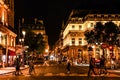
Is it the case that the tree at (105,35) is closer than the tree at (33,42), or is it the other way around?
the tree at (105,35)

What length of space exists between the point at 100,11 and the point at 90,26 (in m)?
7.06

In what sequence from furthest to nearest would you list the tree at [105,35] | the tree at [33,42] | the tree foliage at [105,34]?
the tree at [33,42] → the tree foliage at [105,34] → the tree at [105,35]

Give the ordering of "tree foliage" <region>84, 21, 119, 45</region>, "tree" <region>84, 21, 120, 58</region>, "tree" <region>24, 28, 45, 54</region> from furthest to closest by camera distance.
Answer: "tree" <region>24, 28, 45, 54</region> < "tree foliage" <region>84, 21, 119, 45</region> < "tree" <region>84, 21, 120, 58</region>

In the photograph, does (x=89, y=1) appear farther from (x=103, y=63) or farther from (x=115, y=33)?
(x=103, y=63)

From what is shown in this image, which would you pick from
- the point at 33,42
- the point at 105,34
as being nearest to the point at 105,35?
the point at 105,34

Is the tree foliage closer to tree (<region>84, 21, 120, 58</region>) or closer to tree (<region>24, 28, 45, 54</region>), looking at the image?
tree (<region>84, 21, 120, 58</region>)

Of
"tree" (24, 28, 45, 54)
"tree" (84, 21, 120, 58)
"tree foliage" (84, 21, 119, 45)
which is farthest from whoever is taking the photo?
"tree" (24, 28, 45, 54)

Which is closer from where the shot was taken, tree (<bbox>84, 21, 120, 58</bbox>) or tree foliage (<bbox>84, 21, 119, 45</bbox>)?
tree (<bbox>84, 21, 120, 58</bbox>)

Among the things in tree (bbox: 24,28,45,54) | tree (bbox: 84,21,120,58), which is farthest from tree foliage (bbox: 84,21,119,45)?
tree (bbox: 24,28,45,54)

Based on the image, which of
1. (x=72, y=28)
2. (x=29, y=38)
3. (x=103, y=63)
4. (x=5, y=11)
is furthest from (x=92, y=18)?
(x=103, y=63)

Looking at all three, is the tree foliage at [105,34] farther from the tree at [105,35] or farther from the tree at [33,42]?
the tree at [33,42]

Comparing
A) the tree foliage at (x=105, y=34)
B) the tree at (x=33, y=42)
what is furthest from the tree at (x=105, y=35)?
the tree at (x=33, y=42)

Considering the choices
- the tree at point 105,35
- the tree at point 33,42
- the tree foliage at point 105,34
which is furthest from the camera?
the tree at point 33,42

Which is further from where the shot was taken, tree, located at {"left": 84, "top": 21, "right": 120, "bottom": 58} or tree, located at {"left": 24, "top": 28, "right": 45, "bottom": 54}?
tree, located at {"left": 24, "top": 28, "right": 45, "bottom": 54}
